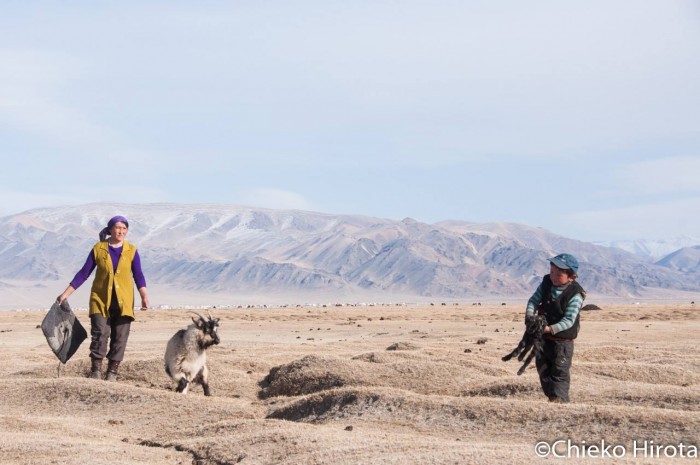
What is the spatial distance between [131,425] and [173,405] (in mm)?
738

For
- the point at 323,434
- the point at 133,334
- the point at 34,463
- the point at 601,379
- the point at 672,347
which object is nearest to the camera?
the point at 34,463

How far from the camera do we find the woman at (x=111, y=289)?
12.4 metres

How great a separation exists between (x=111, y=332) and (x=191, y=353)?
1311mm

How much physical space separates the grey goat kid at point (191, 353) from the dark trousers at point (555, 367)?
4637mm

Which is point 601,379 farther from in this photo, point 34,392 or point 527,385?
point 34,392

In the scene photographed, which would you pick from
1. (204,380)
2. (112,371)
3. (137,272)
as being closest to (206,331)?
(204,380)

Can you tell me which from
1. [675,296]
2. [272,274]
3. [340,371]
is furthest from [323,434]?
[675,296]

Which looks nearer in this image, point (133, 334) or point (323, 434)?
point (323, 434)

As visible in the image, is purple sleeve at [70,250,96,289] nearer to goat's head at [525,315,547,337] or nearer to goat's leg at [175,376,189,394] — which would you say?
goat's leg at [175,376,189,394]

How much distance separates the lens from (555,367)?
385 inches

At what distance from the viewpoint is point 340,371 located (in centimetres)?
1354

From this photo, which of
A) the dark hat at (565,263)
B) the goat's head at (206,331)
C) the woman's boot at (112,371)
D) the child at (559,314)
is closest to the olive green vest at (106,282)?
the woman's boot at (112,371)

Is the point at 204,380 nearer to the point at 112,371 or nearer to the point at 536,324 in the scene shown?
the point at 112,371

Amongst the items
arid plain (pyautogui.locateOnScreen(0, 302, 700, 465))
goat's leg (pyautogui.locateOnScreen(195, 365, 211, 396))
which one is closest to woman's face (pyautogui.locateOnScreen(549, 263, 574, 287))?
arid plain (pyautogui.locateOnScreen(0, 302, 700, 465))
